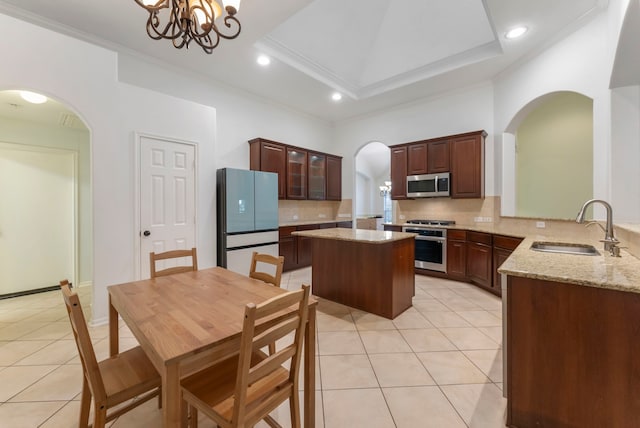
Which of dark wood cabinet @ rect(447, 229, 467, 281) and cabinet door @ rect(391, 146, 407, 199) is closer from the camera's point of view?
dark wood cabinet @ rect(447, 229, 467, 281)

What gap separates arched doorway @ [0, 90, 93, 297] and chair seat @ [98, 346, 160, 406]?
9.38 feet

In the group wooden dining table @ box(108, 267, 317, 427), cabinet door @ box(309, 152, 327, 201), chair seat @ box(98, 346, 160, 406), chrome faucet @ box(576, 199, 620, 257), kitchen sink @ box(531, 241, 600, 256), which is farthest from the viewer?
cabinet door @ box(309, 152, 327, 201)

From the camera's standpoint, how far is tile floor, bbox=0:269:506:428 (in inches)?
63.0

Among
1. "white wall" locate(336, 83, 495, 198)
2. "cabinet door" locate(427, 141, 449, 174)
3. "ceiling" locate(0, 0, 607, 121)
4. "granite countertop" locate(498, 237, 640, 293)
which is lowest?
"granite countertop" locate(498, 237, 640, 293)

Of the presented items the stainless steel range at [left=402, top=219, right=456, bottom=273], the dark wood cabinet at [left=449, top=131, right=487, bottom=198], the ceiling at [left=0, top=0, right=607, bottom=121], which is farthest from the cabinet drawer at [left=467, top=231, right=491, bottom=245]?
the ceiling at [left=0, top=0, right=607, bottom=121]

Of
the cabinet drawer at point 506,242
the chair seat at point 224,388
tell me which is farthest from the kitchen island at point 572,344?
the cabinet drawer at point 506,242

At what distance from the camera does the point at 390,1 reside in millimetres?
3760

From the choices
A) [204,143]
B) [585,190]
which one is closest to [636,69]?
[585,190]

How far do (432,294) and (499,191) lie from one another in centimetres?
204

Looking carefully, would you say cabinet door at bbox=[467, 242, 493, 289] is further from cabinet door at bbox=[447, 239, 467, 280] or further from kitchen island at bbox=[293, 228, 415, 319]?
kitchen island at bbox=[293, 228, 415, 319]

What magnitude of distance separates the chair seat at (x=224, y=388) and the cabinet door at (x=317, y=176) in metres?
4.40

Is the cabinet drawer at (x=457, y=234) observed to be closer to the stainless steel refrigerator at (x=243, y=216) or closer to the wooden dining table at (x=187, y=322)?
the stainless steel refrigerator at (x=243, y=216)

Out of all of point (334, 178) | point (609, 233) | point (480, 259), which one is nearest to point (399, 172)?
point (334, 178)

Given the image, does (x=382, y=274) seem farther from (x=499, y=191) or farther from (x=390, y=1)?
(x=390, y=1)
